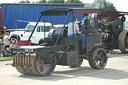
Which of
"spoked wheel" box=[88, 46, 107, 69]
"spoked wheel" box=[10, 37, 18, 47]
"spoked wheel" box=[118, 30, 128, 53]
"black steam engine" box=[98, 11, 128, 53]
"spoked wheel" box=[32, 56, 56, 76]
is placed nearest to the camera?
"spoked wheel" box=[32, 56, 56, 76]

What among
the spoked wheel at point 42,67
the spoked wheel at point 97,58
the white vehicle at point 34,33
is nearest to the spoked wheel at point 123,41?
the white vehicle at point 34,33

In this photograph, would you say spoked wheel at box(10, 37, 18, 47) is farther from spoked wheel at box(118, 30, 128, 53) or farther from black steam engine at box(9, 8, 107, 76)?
black steam engine at box(9, 8, 107, 76)

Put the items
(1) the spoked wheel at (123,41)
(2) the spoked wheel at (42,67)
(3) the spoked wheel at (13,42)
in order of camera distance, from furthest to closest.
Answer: (3) the spoked wheel at (13,42)
(1) the spoked wheel at (123,41)
(2) the spoked wheel at (42,67)

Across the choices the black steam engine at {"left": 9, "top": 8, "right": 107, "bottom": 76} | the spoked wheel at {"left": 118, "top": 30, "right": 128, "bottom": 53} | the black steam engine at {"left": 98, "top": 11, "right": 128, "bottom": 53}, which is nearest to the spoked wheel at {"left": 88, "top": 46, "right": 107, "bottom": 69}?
the black steam engine at {"left": 9, "top": 8, "right": 107, "bottom": 76}

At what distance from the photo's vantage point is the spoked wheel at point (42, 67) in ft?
39.0

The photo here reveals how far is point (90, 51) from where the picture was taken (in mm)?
13812

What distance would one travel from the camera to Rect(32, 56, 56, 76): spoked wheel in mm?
11891

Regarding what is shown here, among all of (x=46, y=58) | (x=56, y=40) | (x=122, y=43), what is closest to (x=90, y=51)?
(x=56, y=40)

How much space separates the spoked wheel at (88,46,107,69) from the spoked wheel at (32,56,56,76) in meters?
1.96

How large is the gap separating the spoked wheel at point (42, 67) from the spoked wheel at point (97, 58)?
1964 mm

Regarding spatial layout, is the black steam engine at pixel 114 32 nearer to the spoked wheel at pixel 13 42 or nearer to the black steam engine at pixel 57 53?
the spoked wheel at pixel 13 42

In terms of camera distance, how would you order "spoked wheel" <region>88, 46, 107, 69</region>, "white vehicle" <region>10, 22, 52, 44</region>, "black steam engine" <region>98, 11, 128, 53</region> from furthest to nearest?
"white vehicle" <region>10, 22, 52, 44</region>, "black steam engine" <region>98, 11, 128, 53</region>, "spoked wheel" <region>88, 46, 107, 69</region>

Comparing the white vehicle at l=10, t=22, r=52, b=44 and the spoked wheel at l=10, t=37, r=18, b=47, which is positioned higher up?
the white vehicle at l=10, t=22, r=52, b=44

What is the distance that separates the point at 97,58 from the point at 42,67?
2728mm
